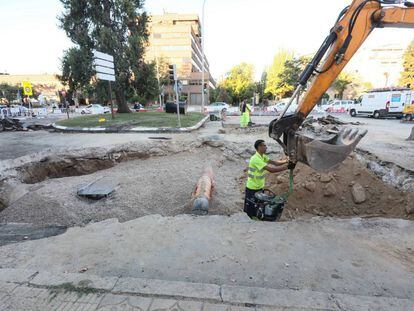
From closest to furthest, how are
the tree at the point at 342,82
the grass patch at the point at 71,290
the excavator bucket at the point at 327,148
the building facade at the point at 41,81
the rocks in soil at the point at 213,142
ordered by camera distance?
the grass patch at the point at 71,290
the excavator bucket at the point at 327,148
the rocks in soil at the point at 213,142
the tree at the point at 342,82
the building facade at the point at 41,81

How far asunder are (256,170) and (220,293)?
2363 mm

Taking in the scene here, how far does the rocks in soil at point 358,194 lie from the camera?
18.6 feet

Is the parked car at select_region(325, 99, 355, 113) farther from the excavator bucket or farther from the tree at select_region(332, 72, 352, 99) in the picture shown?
the excavator bucket

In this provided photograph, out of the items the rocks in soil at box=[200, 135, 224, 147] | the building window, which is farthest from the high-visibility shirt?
the building window

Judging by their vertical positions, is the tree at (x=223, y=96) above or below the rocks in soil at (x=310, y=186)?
above

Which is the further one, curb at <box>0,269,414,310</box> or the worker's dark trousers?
the worker's dark trousers

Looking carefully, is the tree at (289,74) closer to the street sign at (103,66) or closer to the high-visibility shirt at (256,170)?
the street sign at (103,66)

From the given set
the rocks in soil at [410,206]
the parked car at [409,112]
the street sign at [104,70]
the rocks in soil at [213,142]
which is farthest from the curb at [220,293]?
the parked car at [409,112]

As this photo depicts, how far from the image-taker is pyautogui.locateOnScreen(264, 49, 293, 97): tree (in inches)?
1935

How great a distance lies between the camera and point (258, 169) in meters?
4.43

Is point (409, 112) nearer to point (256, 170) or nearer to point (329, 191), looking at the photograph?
point (329, 191)

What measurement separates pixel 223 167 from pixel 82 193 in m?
4.17

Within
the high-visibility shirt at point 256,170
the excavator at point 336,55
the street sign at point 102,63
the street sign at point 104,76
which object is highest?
the street sign at point 102,63

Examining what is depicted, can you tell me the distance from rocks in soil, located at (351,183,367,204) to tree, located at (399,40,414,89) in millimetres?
43647
